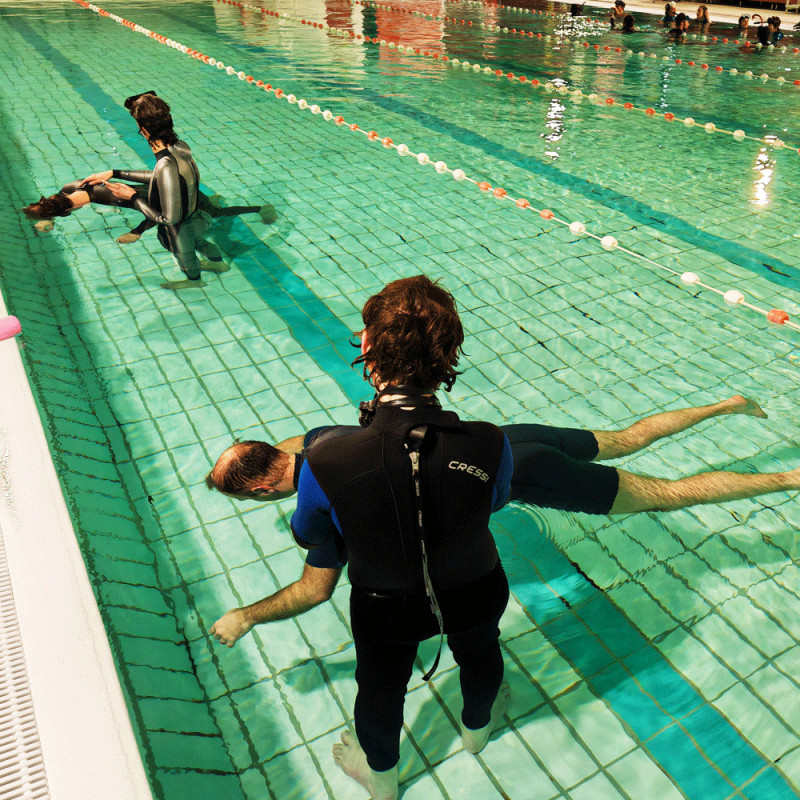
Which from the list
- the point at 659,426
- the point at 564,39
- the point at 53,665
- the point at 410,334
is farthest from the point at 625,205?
the point at 564,39

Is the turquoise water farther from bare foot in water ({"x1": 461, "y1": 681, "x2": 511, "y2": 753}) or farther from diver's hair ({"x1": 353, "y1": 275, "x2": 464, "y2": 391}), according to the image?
diver's hair ({"x1": 353, "y1": 275, "x2": 464, "y2": 391})

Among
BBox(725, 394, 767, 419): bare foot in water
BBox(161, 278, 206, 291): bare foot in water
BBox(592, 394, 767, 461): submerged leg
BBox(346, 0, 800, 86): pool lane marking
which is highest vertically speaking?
BBox(346, 0, 800, 86): pool lane marking

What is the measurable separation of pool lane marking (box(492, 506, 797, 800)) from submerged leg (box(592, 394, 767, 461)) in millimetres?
455

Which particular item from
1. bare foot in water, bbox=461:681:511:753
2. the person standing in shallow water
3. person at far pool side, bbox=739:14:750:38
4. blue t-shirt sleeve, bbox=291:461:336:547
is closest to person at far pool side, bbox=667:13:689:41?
person at far pool side, bbox=739:14:750:38

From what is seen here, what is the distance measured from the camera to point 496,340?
422cm

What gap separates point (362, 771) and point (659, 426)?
207cm

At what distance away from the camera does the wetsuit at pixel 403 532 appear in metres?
1.37

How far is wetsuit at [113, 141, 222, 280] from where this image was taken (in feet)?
14.0

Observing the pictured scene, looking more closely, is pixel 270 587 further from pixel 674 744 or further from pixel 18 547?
pixel 674 744

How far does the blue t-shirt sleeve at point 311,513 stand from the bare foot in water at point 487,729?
0.98 m

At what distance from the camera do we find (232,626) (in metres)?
2.34

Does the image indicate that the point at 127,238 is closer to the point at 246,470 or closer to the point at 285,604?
the point at 246,470

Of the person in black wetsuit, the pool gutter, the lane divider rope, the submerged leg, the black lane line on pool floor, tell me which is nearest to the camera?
the pool gutter

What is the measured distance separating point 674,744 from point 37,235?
587 centimetres
